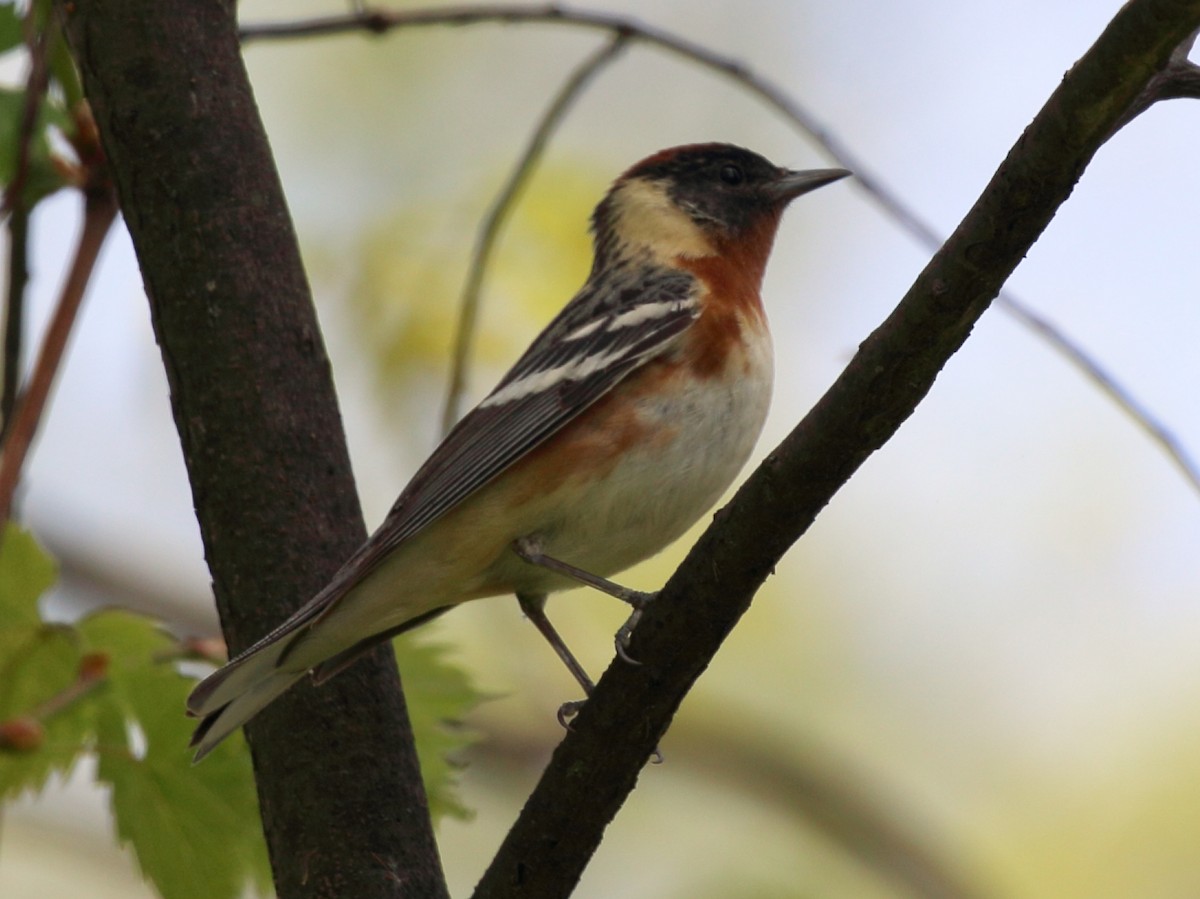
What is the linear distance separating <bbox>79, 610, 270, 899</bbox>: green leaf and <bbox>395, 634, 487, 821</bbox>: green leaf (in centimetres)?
55

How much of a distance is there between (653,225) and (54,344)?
2.45 m

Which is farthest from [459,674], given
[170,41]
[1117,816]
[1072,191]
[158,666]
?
[1117,816]

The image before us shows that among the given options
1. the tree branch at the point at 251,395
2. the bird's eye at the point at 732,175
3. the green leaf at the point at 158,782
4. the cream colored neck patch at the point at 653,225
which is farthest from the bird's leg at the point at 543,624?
the bird's eye at the point at 732,175

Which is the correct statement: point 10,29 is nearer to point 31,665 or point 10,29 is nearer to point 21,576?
point 21,576

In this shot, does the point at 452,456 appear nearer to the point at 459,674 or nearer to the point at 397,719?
the point at 459,674

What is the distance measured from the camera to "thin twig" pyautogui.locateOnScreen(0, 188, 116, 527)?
3139mm

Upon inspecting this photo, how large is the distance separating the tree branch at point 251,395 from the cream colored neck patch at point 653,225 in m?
1.71

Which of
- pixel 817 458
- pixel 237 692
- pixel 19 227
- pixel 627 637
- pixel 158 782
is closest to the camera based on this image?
pixel 817 458

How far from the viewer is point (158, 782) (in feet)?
11.4

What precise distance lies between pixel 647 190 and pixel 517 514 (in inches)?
78.8

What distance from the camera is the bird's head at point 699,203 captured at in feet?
16.6

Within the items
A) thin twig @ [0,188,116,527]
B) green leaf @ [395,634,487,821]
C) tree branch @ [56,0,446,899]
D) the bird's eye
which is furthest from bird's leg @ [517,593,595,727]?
the bird's eye

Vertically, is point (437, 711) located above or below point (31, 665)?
above

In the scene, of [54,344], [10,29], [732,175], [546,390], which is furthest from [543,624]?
[10,29]
